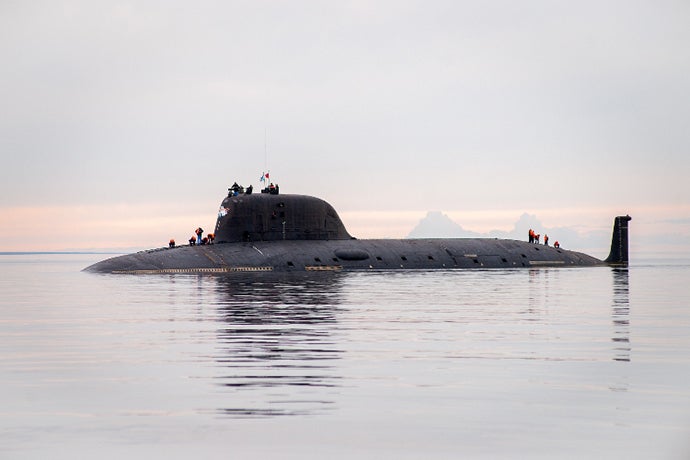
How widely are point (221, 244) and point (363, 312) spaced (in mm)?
30962

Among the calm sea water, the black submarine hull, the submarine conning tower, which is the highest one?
the submarine conning tower

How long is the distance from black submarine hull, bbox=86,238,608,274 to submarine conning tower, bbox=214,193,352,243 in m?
0.78

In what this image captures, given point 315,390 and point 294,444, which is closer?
point 294,444

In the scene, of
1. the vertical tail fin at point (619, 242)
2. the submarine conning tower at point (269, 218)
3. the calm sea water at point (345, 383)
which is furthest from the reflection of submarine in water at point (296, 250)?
the calm sea water at point (345, 383)

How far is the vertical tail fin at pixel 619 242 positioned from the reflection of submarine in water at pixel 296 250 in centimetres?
630

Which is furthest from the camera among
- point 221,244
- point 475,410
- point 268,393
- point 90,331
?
point 221,244

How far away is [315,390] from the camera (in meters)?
12.7

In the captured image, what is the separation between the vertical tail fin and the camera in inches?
2618

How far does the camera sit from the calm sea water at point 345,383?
9.80 meters

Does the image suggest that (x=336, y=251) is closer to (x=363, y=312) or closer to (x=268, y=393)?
(x=363, y=312)

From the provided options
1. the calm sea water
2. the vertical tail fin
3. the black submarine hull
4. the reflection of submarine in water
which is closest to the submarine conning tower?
the reflection of submarine in water

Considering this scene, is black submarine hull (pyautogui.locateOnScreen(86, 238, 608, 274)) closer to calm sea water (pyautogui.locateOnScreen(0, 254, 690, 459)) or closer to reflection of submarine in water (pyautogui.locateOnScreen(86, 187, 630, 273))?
reflection of submarine in water (pyautogui.locateOnScreen(86, 187, 630, 273))

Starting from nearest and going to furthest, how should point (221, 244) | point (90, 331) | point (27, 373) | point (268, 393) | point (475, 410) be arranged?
1. point (475, 410)
2. point (268, 393)
3. point (27, 373)
4. point (90, 331)
5. point (221, 244)

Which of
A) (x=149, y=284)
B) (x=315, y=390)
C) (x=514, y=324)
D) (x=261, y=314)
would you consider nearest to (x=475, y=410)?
(x=315, y=390)
